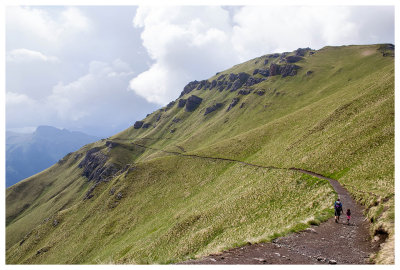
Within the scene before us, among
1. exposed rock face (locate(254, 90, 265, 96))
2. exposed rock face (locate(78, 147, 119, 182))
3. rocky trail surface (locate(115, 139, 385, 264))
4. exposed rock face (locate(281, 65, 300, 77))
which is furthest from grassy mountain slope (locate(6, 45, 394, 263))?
exposed rock face (locate(281, 65, 300, 77))

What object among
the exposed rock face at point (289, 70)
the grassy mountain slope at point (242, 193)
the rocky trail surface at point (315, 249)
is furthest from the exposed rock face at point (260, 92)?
the rocky trail surface at point (315, 249)

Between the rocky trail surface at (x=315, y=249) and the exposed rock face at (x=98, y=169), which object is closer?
the rocky trail surface at (x=315, y=249)

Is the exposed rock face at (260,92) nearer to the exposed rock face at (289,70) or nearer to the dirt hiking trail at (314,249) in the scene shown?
the exposed rock face at (289,70)

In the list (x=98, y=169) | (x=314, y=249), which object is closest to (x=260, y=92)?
(x=98, y=169)

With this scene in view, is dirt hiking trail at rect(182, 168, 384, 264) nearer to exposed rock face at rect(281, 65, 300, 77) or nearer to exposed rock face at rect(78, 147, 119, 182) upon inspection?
exposed rock face at rect(78, 147, 119, 182)

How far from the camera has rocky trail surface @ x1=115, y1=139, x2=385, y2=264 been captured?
12891 millimetres

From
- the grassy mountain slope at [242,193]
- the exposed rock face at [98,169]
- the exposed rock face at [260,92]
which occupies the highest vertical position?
the exposed rock face at [260,92]

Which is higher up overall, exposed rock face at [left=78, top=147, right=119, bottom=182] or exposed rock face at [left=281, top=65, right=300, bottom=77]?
exposed rock face at [left=281, top=65, right=300, bottom=77]

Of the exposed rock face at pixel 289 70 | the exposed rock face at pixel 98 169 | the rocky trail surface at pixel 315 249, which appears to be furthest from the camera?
the exposed rock face at pixel 289 70

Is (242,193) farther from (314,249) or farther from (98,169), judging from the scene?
(98,169)

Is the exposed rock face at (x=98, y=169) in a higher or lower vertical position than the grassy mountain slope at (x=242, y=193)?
higher

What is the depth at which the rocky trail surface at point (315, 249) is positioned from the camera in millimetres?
12891

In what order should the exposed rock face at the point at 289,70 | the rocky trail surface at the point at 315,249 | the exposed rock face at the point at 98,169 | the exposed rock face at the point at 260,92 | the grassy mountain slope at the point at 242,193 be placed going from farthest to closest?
1. the exposed rock face at the point at 289,70
2. the exposed rock face at the point at 260,92
3. the exposed rock face at the point at 98,169
4. the grassy mountain slope at the point at 242,193
5. the rocky trail surface at the point at 315,249

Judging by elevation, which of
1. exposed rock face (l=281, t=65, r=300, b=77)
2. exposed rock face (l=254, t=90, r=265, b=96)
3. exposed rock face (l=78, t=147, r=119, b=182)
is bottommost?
exposed rock face (l=78, t=147, r=119, b=182)
